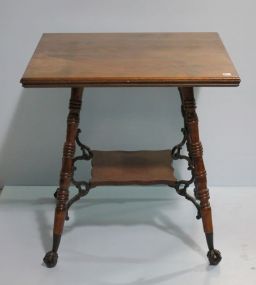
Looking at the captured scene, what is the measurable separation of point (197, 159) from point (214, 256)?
326 mm

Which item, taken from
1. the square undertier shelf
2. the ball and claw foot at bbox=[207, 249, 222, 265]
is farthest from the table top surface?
the ball and claw foot at bbox=[207, 249, 222, 265]

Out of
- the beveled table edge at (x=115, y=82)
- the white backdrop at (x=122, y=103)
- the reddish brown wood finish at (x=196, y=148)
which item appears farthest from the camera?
the white backdrop at (x=122, y=103)

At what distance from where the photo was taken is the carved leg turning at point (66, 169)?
4.59ft

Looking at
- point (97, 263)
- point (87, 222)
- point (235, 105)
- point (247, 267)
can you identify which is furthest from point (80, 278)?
point (235, 105)

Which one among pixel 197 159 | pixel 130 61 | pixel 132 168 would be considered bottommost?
pixel 132 168

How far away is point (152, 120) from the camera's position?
70.8 inches

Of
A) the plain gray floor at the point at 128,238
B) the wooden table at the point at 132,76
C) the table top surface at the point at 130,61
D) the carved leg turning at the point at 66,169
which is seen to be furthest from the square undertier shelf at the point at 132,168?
the table top surface at the point at 130,61

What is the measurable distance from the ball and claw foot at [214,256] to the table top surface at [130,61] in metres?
0.57

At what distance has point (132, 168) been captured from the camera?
5.18ft

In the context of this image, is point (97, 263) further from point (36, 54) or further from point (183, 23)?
point (183, 23)

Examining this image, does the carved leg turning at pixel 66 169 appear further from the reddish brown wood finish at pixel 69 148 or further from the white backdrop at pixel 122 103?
the white backdrop at pixel 122 103

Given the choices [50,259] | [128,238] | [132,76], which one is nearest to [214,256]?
[128,238]

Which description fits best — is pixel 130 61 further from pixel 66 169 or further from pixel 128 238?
pixel 128 238

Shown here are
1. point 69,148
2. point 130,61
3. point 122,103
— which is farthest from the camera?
point 122,103
